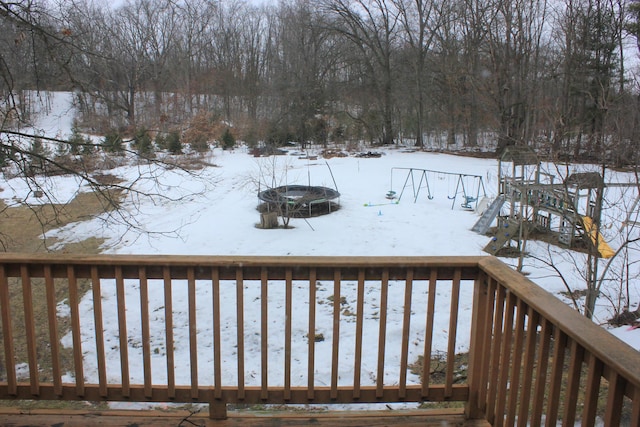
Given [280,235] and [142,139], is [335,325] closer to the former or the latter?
[142,139]

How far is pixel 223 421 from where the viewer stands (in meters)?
2.25

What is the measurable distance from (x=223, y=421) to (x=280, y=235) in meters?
7.60

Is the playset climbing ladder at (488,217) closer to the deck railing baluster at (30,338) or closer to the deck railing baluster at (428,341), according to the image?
the deck railing baluster at (428,341)

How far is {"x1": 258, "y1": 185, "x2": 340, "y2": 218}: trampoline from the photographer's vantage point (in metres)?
11.0

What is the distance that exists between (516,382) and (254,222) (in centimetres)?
929

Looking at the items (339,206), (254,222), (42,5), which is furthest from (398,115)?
(42,5)

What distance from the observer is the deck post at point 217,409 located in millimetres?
2238

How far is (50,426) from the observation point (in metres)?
2.18

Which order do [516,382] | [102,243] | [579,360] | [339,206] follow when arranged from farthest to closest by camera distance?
[339,206]
[102,243]
[516,382]
[579,360]

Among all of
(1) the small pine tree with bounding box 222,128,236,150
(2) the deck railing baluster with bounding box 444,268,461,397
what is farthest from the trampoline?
(1) the small pine tree with bounding box 222,128,236,150

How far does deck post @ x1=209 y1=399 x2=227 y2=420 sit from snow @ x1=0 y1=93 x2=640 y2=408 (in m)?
2.03

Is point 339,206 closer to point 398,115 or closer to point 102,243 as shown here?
point 102,243

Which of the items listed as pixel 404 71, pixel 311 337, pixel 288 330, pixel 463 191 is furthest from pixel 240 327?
pixel 404 71

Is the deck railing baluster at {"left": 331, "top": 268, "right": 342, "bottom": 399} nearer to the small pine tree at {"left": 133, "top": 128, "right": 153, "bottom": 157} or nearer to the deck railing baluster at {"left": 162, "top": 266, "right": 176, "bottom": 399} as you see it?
the deck railing baluster at {"left": 162, "top": 266, "right": 176, "bottom": 399}
